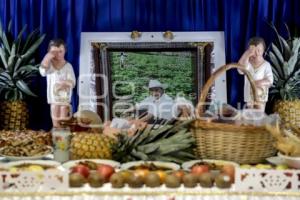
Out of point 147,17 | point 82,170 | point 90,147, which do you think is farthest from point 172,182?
point 147,17

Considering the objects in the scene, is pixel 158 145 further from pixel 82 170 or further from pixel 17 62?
pixel 17 62

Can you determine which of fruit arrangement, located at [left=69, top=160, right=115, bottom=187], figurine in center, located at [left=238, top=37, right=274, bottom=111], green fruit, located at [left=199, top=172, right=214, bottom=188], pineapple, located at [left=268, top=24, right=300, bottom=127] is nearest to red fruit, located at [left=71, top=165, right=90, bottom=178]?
fruit arrangement, located at [left=69, top=160, right=115, bottom=187]

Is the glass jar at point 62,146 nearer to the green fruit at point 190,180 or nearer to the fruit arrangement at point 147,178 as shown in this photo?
the fruit arrangement at point 147,178

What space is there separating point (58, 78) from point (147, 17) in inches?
35.5

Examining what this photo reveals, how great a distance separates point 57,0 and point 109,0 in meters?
0.41

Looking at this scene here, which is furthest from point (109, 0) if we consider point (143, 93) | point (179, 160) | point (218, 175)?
point (218, 175)

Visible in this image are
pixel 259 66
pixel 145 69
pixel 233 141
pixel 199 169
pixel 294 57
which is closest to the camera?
pixel 199 169

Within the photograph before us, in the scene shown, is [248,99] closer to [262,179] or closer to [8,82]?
[8,82]

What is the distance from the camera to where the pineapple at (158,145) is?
73.2 inches

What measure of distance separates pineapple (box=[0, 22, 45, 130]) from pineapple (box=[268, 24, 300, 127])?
1.80m

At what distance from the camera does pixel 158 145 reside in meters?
1.87

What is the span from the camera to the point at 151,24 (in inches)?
165

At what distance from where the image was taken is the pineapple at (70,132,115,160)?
1.85 metres

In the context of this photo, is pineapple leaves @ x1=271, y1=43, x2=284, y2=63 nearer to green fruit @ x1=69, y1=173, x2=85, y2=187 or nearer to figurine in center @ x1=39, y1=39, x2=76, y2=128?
figurine in center @ x1=39, y1=39, x2=76, y2=128
